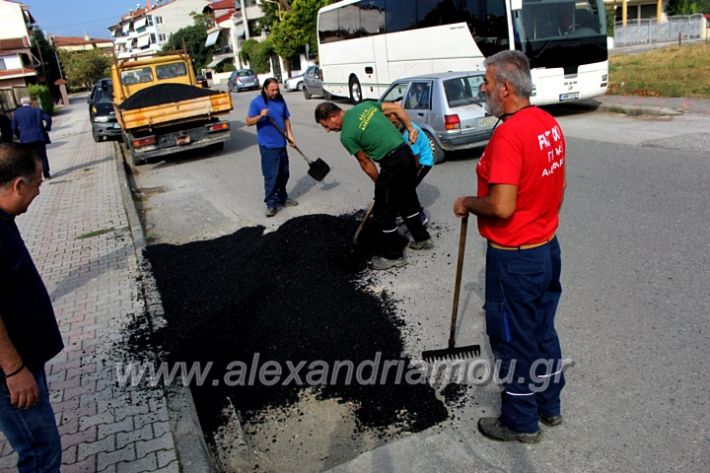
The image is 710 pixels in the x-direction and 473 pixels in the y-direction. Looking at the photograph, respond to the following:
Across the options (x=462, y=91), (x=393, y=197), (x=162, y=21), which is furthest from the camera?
(x=162, y=21)

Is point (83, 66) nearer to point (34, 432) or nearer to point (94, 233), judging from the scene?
point (94, 233)

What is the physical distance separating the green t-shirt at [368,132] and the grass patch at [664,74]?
1316cm

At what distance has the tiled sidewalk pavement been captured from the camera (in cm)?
336

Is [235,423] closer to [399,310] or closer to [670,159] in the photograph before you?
[399,310]

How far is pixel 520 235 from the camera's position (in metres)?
2.86

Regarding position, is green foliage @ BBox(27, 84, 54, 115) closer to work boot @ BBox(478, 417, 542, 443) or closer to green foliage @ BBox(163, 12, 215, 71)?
green foliage @ BBox(163, 12, 215, 71)

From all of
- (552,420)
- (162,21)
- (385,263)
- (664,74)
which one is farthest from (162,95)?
(162,21)

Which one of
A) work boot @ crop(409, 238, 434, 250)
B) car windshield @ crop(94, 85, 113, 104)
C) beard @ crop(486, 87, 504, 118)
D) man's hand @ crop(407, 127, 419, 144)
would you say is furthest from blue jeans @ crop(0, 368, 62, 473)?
car windshield @ crop(94, 85, 113, 104)

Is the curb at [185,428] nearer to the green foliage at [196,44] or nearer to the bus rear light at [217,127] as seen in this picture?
the bus rear light at [217,127]

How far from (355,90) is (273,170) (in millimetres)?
15728

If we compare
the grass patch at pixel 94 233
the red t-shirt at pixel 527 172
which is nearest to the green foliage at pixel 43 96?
the grass patch at pixel 94 233

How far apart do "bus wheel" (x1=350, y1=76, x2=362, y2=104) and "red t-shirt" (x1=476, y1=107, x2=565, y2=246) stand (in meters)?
20.4

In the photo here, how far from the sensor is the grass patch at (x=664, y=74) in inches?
639

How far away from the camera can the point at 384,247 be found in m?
5.94
